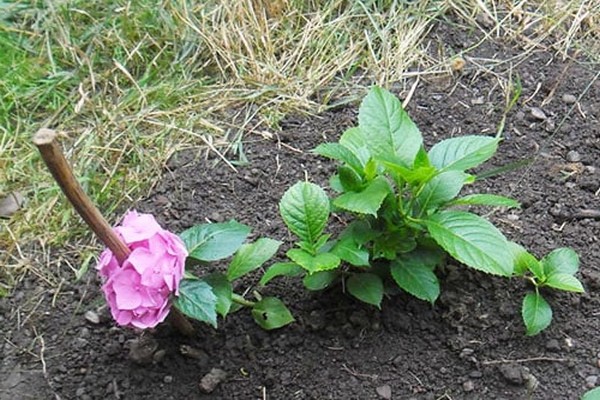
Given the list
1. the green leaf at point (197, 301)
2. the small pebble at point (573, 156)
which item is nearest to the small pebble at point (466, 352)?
the green leaf at point (197, 301)

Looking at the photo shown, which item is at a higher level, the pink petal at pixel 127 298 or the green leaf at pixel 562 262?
the pink petal at pixel 127 298

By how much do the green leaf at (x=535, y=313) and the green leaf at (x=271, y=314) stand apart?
1.35 ft

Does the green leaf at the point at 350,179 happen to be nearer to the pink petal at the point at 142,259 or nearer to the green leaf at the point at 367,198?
the green leaf at the point at 367,198

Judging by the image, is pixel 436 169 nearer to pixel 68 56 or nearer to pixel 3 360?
pixel 3 360

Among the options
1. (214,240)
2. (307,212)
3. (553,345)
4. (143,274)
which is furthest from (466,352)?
(143,274)

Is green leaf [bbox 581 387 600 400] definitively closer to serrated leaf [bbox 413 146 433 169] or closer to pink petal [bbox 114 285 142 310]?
serrated leaf [bbox 413 146 433 169]

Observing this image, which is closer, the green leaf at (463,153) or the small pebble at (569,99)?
the green leaf at (463,153)

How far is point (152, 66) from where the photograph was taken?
2336mm

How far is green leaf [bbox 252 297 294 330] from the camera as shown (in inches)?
65.2

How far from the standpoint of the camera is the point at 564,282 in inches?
64.3

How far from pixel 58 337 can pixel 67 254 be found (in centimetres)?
22

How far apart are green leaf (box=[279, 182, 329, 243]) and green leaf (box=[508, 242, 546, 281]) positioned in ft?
1.13

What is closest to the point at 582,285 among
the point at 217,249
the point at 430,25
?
the point at 217,249

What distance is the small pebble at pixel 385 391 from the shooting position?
1.60 m
